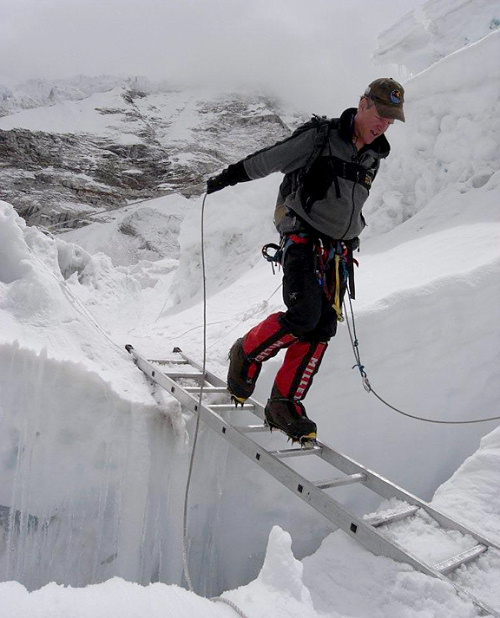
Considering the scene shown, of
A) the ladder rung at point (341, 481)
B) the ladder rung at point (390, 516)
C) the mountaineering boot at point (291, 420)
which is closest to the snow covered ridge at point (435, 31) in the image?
the mountaineering boot at point (291, 420)

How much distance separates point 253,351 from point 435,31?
12.4m

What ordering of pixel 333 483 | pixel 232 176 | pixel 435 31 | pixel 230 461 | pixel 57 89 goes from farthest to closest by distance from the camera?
1. pixel 57 89
2. pixel 435 31
3. pixel 230 461
4. pixel 232 176
5. pixel 333 483

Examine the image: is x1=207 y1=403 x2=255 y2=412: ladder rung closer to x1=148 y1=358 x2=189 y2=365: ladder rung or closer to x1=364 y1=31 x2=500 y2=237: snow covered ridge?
x1=148 y1=358 x2=189 y2=365: ladder rung

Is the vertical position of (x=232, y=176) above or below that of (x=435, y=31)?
below

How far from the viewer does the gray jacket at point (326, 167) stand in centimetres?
222

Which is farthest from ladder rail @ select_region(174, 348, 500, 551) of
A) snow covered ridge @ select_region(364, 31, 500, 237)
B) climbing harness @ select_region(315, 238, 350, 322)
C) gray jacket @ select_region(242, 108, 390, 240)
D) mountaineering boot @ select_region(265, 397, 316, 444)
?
snow covered ridge @ select_region(364, 31, 500, 237)

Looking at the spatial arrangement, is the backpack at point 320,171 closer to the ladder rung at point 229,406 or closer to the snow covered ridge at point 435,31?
the ladder rung at point 229,406

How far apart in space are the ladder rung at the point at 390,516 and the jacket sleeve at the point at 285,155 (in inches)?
64.5

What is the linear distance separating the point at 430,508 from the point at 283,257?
1.33m

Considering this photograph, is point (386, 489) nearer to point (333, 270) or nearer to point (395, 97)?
point (333, 270)

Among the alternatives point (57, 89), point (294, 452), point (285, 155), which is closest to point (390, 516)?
point (294, 452)

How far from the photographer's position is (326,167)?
2209 millimetres

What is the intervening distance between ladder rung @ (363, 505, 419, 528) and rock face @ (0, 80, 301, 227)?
30.0 m

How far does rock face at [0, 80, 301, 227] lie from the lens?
37.8m
